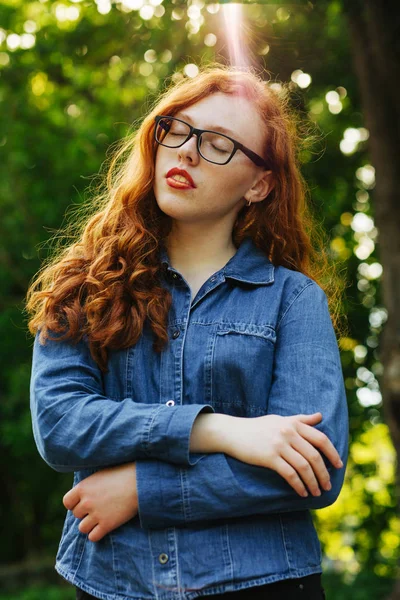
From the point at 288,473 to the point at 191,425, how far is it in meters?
0.24

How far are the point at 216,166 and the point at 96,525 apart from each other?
3.21ft

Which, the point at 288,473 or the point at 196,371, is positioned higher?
the point at 196,371

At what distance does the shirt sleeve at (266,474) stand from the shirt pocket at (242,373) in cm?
3

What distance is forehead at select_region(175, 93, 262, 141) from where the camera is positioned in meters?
2.02

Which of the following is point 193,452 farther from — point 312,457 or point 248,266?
point 248,266

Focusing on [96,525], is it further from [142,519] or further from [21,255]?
[21,255]

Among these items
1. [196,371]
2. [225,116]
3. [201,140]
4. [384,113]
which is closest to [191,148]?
[201,140]

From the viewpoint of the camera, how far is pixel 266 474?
5.55 ft

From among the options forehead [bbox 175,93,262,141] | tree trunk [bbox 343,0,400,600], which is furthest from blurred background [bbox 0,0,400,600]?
forehead [bbox 175,93,262,141]

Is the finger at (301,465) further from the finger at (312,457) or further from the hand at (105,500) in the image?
the hand at (105,500)

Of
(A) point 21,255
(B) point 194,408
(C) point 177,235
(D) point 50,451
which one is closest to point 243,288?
(C) point 177,235

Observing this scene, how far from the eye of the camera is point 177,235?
2.14m

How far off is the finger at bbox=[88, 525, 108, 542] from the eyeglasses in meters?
0.98

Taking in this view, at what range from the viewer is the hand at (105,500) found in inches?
67.4
